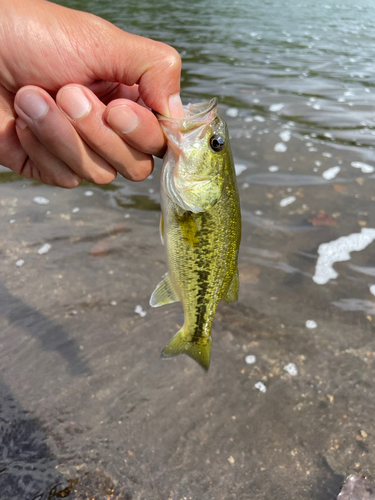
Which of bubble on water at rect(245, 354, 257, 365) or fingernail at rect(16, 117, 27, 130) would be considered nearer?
fingernail at rect(16, 117, 27, 130)

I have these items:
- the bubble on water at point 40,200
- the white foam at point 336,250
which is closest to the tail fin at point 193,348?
the white foam at point 336,250

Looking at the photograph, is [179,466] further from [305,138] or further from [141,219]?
[305,138]

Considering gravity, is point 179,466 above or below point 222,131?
below

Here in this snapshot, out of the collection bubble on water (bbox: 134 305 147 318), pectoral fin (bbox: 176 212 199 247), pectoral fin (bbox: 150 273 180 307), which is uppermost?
pectoral fin (bbox: 176 212 199 247)

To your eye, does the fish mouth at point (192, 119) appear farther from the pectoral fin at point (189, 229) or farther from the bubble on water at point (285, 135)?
the bubble on water at point (285, 135)

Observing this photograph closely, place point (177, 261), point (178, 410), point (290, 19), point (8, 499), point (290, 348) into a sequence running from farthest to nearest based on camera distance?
1. point (290, 19)
2. point (290, 348)
3. point (178, 410)
4. point (8, 499)
5. point (177, 261)

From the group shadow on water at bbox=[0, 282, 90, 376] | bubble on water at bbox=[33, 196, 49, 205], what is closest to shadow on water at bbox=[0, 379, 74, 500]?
shadow on water at bbox=[0, 282, 90, 376]

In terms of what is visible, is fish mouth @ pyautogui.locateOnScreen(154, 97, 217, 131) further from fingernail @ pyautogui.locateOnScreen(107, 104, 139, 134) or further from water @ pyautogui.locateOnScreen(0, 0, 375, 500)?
water @ pyautogui.locateOnScreen(0, 0, 375, 500)

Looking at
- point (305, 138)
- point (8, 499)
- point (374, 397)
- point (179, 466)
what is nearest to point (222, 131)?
point (179, 466)
